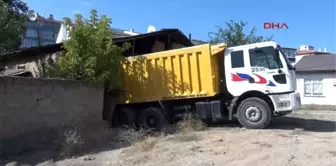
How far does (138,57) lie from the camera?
1430cm

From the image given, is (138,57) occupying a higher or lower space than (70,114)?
higher

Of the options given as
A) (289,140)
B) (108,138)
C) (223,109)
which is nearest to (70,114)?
(108,138)

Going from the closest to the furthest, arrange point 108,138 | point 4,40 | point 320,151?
point 320,151 → point 108,138 → point 4,40

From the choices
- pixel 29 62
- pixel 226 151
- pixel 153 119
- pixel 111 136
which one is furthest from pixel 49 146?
pixel 29 62

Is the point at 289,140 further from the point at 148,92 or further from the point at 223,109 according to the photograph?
the point at 148,92

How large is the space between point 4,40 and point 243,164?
1185cm

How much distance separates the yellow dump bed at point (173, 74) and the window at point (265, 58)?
1.03 meters

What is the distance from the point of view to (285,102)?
40.3ft

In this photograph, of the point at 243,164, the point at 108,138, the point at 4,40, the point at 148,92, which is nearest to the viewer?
the point at 243,164

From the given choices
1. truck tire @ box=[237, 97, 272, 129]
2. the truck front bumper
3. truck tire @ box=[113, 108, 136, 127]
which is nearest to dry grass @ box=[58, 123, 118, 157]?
truck tire @ box=[113, 108, 136, 127]

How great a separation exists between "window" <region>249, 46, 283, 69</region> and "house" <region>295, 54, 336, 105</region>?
70.6 ft

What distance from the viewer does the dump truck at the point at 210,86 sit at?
12.3 m

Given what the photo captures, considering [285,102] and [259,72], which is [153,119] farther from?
[285,102]

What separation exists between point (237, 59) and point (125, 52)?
518 cm
